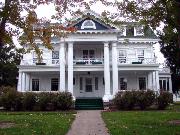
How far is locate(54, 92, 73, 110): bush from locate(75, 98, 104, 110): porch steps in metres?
3.05

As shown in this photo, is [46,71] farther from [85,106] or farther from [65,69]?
[85,106]

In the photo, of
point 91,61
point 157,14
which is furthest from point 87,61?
point 157,14

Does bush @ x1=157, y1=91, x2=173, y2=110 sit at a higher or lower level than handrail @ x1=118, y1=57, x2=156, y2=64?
lower

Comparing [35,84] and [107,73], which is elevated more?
[107,73]

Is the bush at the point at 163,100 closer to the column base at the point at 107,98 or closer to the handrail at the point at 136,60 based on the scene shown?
the column base at the point at 107,98

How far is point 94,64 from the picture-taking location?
39562 millimetres

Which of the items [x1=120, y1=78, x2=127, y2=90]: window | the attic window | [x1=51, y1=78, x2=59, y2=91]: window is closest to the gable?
the attic window

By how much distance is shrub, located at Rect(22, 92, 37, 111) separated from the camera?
32281mm

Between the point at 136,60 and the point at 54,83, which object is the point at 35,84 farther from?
the point at 136,60

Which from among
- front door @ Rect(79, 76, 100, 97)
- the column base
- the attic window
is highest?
the attic window

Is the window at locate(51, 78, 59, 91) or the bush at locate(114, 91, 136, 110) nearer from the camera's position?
the bush at locate(114, 91, 136, 110)

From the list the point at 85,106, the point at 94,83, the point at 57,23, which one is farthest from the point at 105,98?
the point at 57,23

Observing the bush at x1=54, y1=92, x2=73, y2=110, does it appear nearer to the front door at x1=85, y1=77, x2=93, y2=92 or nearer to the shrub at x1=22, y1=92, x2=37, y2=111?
the shrub at x1=22, y1=92, x2=37, y2=111

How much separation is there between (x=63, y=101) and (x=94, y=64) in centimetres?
849
